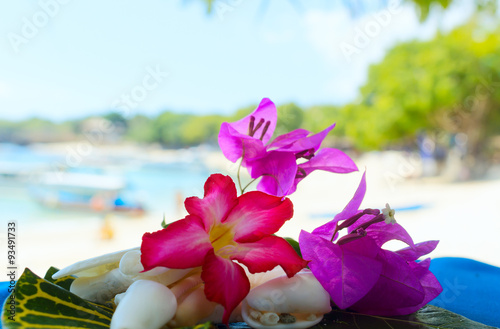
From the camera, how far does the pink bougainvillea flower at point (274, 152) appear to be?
0.30 metres

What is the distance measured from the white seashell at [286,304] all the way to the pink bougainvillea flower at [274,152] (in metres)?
0.06

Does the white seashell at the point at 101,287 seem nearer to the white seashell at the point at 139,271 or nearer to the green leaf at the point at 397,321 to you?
the white seashell at the point at 139,271

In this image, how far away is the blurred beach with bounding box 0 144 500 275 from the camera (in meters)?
4.97

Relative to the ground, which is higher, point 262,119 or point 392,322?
point 262,119

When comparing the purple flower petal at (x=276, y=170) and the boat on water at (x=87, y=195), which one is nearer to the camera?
the purple flower petal at (x=276, y=170)

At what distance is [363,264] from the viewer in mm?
281

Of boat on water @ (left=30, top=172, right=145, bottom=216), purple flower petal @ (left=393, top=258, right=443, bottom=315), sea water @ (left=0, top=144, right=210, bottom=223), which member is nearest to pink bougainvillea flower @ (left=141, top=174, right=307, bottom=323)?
purple flower petal @ (left=393, top=258, right=443, bottom=315)

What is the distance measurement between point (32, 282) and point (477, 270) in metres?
0.49

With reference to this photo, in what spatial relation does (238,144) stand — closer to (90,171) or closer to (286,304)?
(286,304)

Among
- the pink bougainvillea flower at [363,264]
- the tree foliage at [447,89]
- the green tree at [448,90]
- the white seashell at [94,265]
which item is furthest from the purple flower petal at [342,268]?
the tree foliage at [447,89]

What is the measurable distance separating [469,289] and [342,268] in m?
0.25

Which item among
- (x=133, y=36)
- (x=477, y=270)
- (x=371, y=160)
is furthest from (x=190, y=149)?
(x=477, y=270)

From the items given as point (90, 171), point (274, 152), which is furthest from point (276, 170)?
point (90, 171)

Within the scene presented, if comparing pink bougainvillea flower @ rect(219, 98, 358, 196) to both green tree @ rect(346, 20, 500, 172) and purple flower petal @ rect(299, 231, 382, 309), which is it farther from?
green tree @ rect(346, 20, 500, 172)
